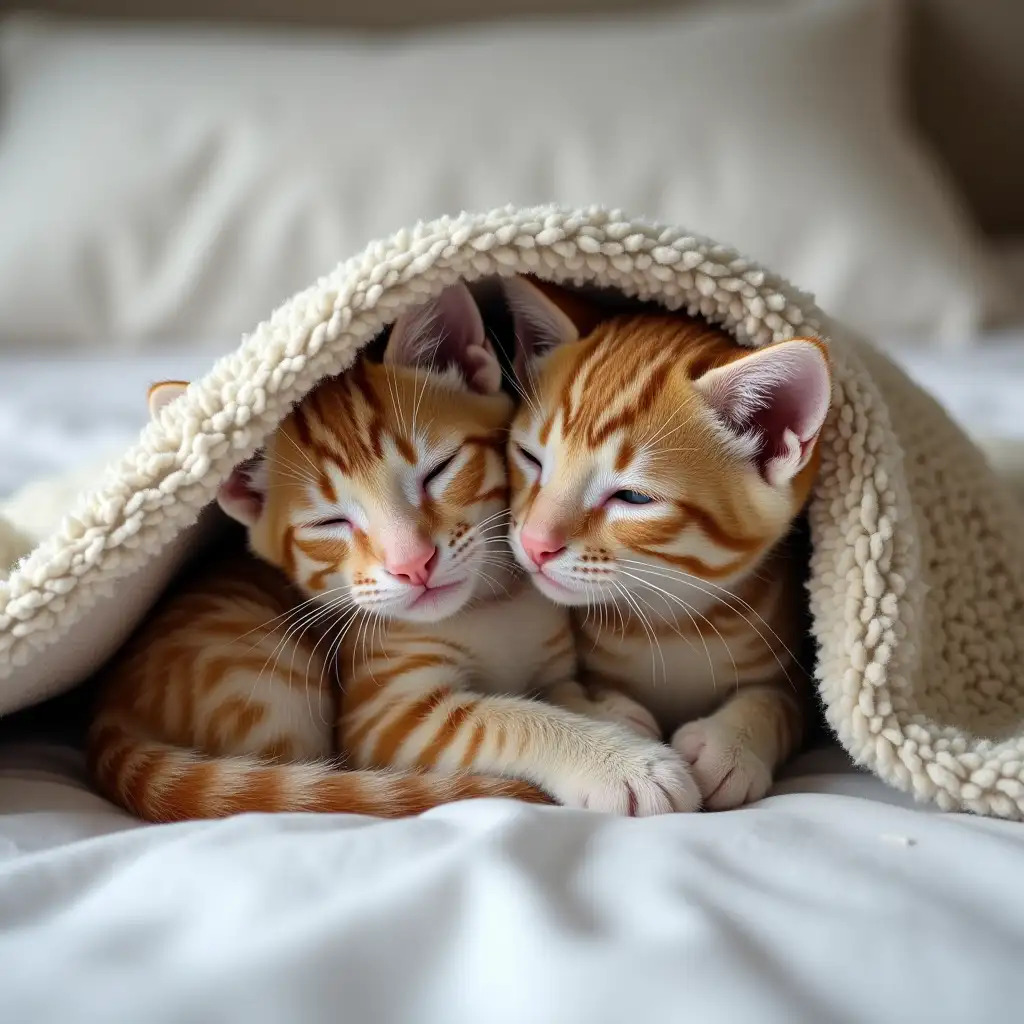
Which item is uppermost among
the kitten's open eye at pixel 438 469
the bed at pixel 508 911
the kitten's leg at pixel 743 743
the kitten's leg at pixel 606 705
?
the kitten's open eye at pixel 438 469

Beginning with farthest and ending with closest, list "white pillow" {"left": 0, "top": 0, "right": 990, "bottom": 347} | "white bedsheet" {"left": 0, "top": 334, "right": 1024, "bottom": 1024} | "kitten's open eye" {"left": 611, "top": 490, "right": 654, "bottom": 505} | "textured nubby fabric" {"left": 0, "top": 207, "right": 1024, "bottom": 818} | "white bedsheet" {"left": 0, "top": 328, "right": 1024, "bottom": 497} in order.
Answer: "white pillow" {"left": 0, "top": 0, "right": 990, "bottom": 347} < "white bedsheet" {"left": 0, "top": 328, "right": 1024, "bottom": 497} < "kitten's open eye" {"left": 611, "top": 490, "right": 654, "bottom": 505} < "textured nubby fabric" {"left": 0, "top": 207, "right": 1024, "bottom": 818} < "white bedsheet" {"left": 0, "top": 334, "right": 1024, "bottom": 1024}

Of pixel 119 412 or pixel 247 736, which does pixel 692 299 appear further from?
pixel 119 412

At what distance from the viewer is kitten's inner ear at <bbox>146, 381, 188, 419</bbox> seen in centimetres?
85

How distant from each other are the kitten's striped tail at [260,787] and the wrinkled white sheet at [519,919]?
0.07 m

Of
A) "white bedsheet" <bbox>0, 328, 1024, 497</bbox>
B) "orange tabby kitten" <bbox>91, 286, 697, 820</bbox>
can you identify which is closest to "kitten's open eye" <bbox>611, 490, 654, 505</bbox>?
"orange tabby kitten" <bbox>91, 286, 697, 820</bbox>

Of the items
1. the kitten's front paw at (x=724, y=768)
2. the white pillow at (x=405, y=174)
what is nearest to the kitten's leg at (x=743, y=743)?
the kitten's front paw at (x=724, y=768)

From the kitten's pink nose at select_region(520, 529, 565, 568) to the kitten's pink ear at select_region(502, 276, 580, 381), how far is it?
0.22m

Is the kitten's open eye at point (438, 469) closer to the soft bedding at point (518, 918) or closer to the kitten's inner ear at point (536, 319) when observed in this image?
→ the kitten's inner ear at point (536, 319)

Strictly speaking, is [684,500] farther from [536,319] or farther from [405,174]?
[405,174]

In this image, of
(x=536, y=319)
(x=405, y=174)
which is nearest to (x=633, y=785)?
(x=536, y=319)

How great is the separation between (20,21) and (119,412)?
3.73ft

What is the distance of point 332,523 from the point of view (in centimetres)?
94

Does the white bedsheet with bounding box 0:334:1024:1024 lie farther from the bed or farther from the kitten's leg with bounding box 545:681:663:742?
the kitten's leg with bounding box 545:681:663:742

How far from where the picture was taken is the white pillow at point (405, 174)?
1.78 metres
